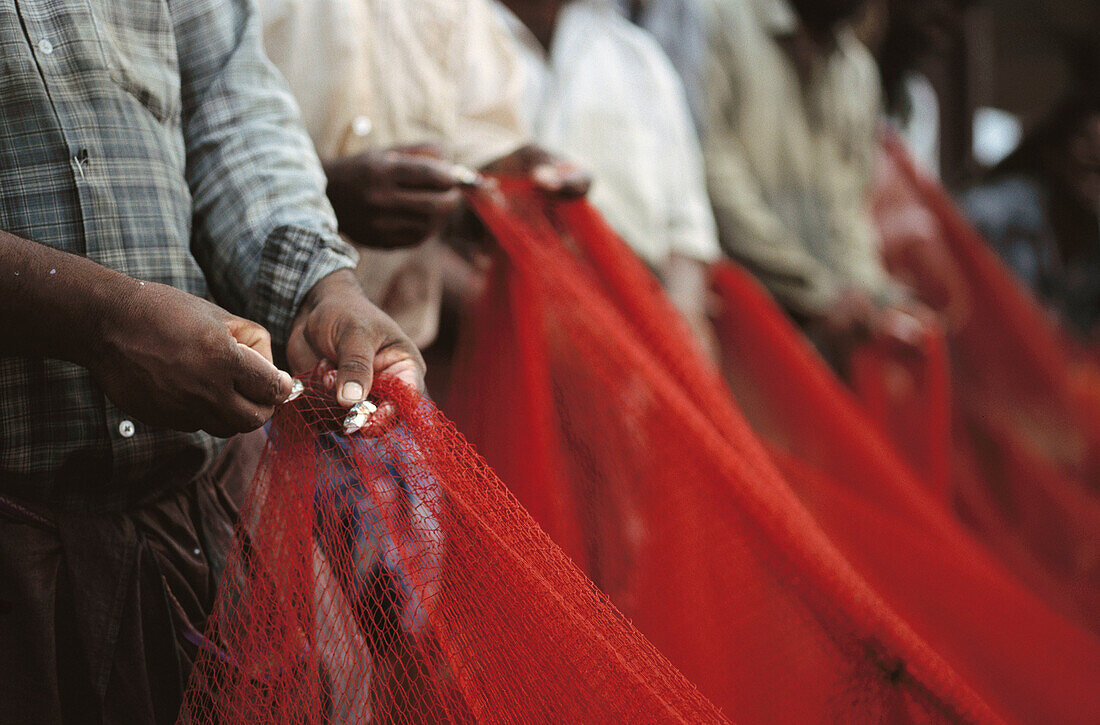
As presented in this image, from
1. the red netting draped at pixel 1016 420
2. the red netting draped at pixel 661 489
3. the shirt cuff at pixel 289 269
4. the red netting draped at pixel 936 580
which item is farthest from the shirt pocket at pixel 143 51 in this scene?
the red netting draped at pixel 1016 420

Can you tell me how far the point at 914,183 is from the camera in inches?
130

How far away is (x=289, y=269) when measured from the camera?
3.09ft

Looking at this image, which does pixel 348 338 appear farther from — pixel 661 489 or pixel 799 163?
pixel 799 163

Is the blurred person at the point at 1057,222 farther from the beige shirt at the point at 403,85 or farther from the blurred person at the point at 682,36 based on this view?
the beige shirt at the point at 403,85

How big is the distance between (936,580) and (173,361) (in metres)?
1.39

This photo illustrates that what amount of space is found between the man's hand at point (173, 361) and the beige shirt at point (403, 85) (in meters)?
0.72

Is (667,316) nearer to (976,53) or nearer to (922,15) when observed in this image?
(922,15)

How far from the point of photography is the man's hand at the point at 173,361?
0.73 meters

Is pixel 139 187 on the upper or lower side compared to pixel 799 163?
upper

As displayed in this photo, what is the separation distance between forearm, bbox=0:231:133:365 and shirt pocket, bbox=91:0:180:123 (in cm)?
24

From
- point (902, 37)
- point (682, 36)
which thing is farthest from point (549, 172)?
point (902, 37)

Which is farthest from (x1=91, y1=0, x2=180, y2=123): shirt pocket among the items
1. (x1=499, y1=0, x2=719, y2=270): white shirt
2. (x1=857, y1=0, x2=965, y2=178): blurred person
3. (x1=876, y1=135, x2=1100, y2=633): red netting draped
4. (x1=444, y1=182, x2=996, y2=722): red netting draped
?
(x1=857, y1=0, x2=965, y2=178): blurred person

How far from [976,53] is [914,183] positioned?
5.87 feet

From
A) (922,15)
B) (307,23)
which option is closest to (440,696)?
(307,23)
